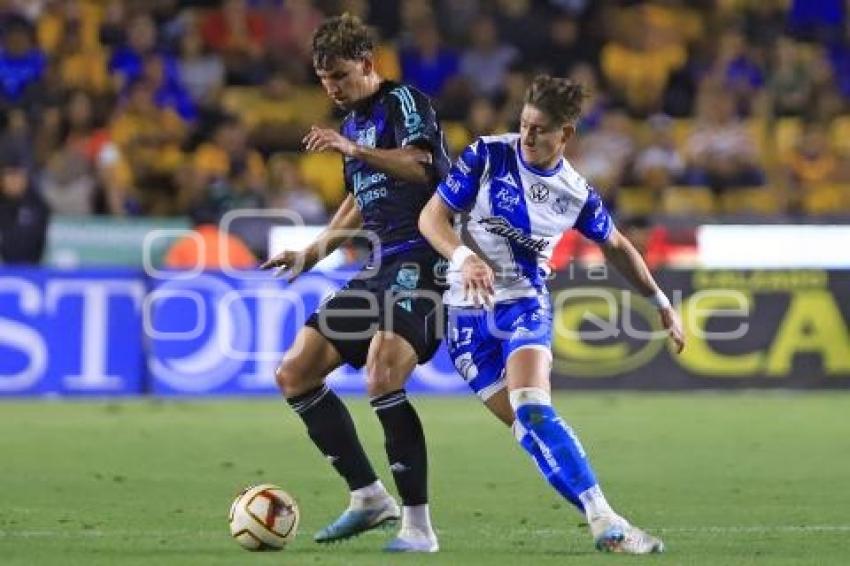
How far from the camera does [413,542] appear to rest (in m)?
7.76

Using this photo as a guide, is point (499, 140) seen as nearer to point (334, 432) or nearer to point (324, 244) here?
point (324, 244)

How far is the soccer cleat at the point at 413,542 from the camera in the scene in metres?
7.73

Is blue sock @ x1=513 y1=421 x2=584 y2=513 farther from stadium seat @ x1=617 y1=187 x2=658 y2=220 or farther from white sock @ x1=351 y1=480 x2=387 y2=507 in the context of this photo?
stadium seat @ x1=617 y1=187 x2=658 y2=220

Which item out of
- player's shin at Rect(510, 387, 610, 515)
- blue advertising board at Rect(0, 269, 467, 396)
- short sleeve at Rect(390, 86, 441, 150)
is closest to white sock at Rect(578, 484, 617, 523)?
player's shin at Rect(510, 387, 610, 515)

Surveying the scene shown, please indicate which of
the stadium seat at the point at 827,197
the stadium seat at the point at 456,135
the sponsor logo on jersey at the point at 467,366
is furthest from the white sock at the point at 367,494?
the stadium seat at the point at 827,197

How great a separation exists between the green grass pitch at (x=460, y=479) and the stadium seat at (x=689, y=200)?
3.17 metres

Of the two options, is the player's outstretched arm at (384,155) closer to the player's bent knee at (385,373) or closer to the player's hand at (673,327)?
the player's bent knee at (385,373)

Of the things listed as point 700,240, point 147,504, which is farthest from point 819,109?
point 147,504

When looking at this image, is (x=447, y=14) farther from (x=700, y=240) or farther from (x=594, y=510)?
(x=594, y=510)

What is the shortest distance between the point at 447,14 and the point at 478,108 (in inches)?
80.9

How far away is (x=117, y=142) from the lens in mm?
19469

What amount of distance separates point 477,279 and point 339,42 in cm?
133

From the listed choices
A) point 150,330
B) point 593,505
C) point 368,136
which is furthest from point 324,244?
point 150,330

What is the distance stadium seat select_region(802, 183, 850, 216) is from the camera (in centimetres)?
2036
